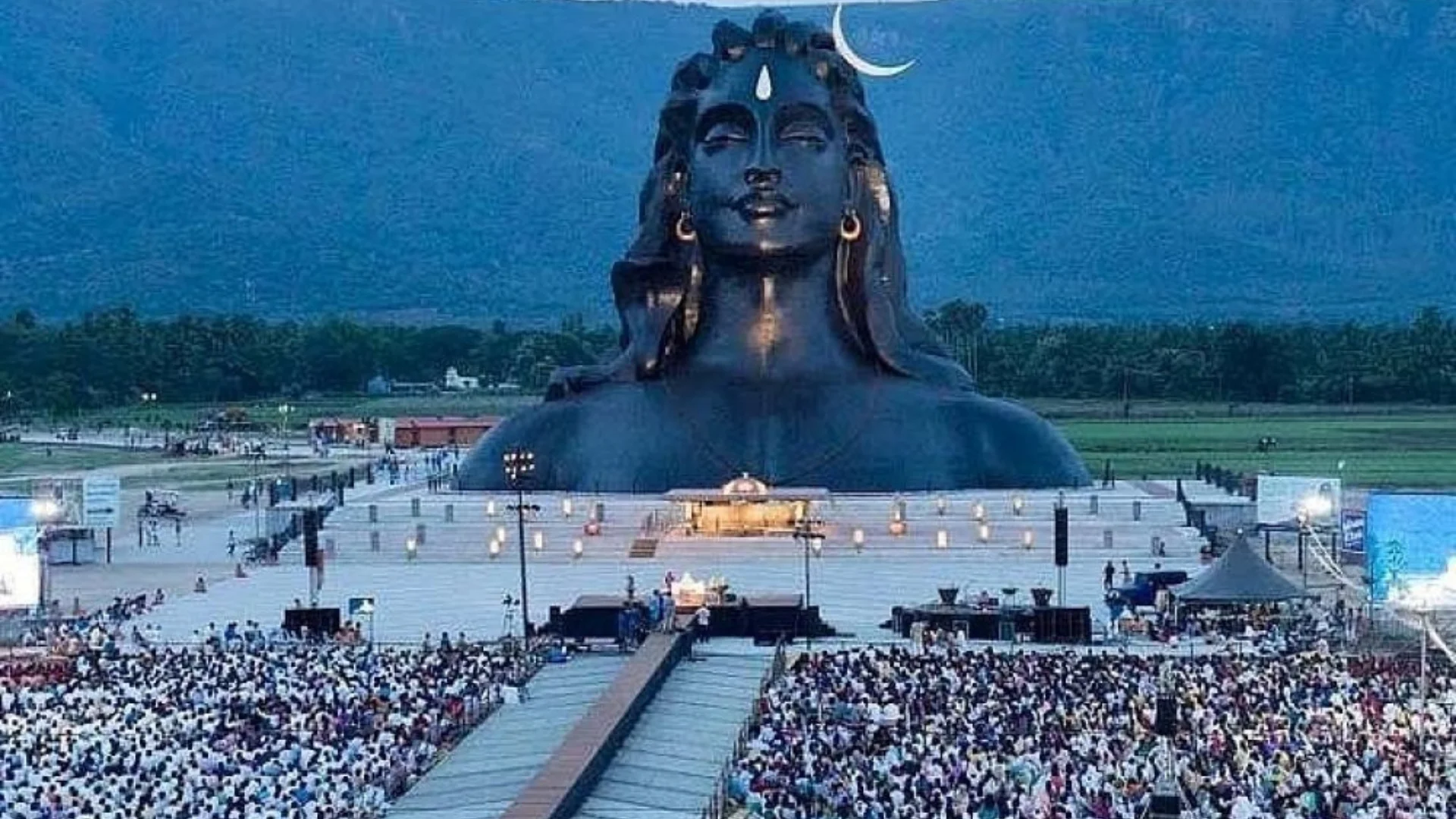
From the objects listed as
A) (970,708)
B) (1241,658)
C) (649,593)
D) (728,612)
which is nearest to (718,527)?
(649,593)

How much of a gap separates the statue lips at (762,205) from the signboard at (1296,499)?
465 inches

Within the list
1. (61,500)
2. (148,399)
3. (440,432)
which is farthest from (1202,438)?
(148,399)

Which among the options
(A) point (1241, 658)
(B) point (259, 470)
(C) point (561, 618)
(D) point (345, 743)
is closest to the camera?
(D) point (345, 743)

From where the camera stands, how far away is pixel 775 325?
183 ft

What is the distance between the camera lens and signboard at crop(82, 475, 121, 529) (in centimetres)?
5672

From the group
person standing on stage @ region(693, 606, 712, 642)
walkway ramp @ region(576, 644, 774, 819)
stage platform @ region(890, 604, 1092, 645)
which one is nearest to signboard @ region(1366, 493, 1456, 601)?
stage platform @ region(890, 604, 1092, 645)

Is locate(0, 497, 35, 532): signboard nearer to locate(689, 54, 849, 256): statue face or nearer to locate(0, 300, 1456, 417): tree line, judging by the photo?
locate(689, 54, 849, 256): statue face

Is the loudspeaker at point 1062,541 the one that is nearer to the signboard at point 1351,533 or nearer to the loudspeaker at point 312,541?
the signboard at point 1351,533

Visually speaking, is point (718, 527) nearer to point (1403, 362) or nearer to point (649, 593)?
point (649, 593)

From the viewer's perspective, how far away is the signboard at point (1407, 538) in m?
38.1

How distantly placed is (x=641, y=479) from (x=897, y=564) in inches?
250

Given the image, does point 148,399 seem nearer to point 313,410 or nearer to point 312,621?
point 313,410

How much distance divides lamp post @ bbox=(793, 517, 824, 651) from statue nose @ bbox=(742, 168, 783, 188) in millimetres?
7111

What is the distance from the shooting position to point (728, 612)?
40.7 metres
